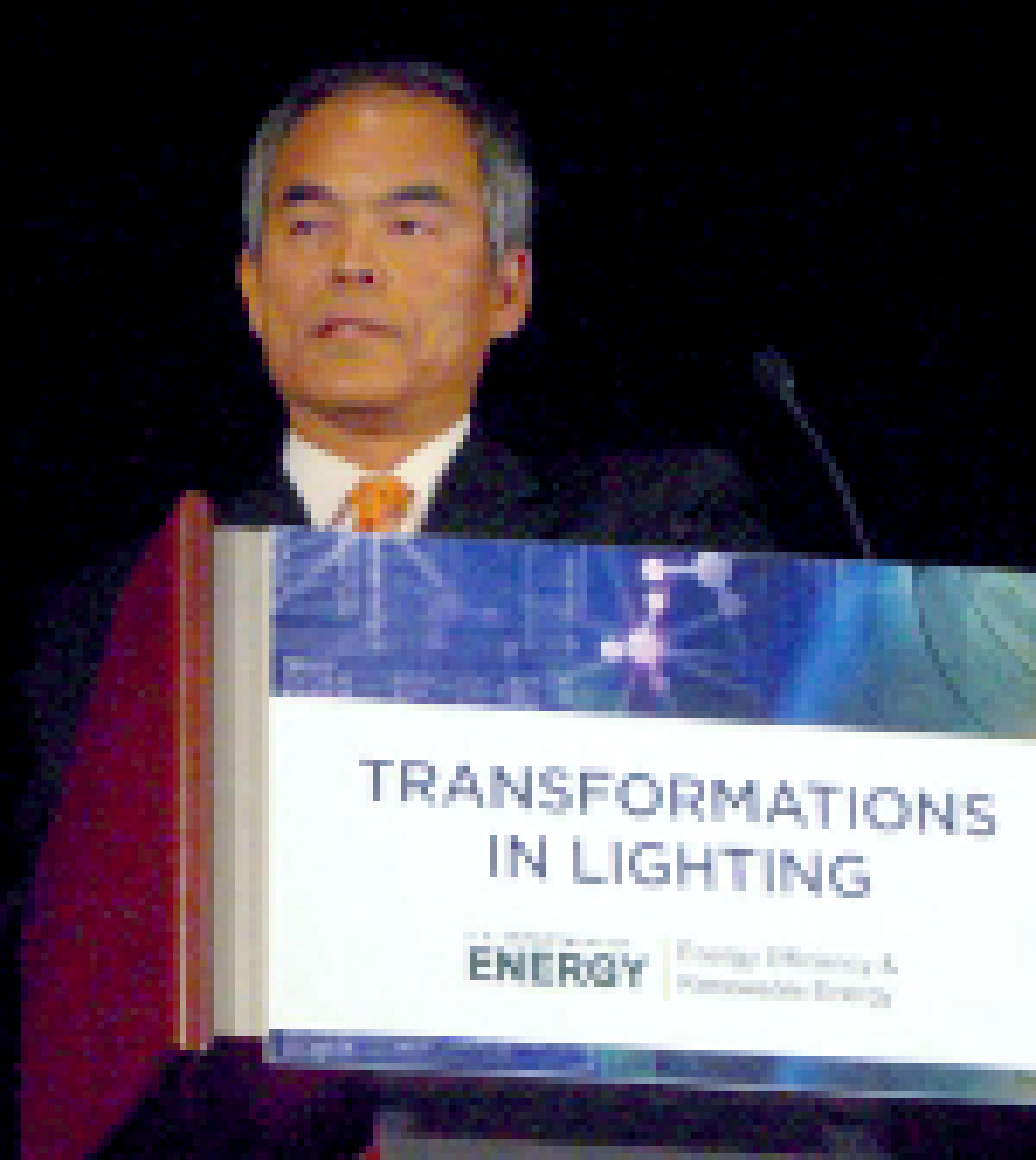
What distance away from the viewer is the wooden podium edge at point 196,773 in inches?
42.0

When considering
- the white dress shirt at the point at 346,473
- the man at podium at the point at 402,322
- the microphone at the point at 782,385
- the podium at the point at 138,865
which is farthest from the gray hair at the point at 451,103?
the podium at the point at 138,865

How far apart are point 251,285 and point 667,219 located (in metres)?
0.52

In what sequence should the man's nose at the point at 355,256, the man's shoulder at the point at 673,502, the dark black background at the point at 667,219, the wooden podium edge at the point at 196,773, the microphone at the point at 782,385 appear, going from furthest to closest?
the dark black background at the point at 667,219
the man's nose at the point at 355,256
the man's shoulder at the point at 673,502
the microphone at the point at 782,385
the wooden podium edge at the point at 196,773

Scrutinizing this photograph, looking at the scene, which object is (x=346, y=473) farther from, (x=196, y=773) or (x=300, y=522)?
(x=196, y=773)

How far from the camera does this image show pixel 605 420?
2350mm

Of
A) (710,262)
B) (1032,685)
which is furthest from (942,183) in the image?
(1032,685)

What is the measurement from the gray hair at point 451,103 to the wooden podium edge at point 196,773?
32.9 inches

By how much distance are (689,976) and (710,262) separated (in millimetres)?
1335

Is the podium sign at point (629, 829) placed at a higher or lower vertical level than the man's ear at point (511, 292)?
lower

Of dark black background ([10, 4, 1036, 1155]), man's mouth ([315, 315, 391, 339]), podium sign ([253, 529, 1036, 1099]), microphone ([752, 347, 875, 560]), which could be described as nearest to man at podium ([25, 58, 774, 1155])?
man's mouth ([315, 315, 391, 339])

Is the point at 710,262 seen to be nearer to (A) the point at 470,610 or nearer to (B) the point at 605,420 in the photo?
(B) the point at 605,420

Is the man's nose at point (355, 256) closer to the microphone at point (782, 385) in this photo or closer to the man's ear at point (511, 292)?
the man's ear at point (511, 292)

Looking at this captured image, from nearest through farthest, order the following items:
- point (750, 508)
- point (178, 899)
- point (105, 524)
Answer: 1. point (178, 899)
2. point (750, 508)
3. point (105, 524)

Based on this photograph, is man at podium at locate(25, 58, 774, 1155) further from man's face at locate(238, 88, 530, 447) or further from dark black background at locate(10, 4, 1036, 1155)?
dark black background at locate(10, 4, 1036, 1155)
